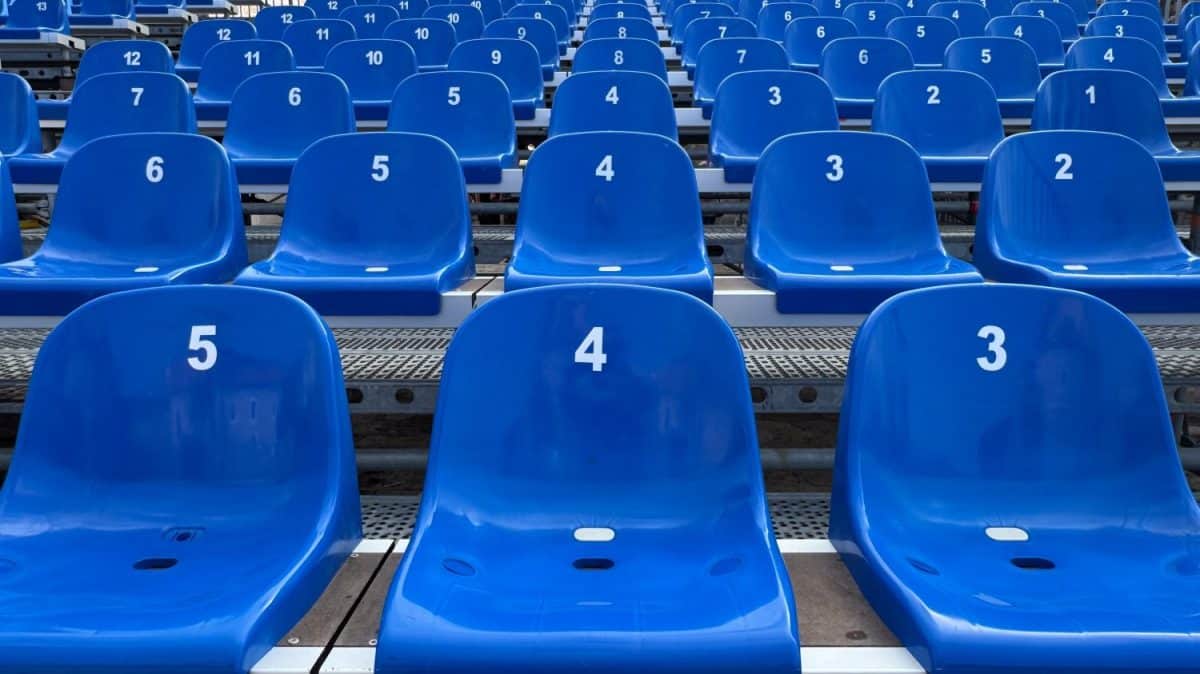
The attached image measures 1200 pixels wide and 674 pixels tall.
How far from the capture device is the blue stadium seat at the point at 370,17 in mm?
6203

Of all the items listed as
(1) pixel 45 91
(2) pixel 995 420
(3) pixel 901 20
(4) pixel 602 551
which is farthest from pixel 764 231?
(1) pixel 45 91

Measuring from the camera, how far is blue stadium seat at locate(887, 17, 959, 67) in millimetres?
5398

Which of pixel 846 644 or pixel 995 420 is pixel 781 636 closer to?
pixel 846 644

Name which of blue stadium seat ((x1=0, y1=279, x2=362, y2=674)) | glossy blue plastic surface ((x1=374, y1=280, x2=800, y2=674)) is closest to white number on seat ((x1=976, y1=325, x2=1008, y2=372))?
glossy blue plastic surface ((x1=374, y1=280, x2=800, y2=674))

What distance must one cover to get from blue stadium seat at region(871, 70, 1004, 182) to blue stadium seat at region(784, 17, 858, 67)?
1.81m

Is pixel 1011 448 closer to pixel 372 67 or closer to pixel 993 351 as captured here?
pixel 993 351

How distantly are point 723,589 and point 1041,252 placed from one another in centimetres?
176

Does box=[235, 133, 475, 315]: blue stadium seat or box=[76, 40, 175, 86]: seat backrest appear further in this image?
box=[76, 40, 175, 86]: seat backrest

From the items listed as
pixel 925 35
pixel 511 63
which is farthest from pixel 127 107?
pixel 925 35

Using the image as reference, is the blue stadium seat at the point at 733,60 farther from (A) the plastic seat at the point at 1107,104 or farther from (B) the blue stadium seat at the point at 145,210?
(B) the blue stadium seat at the point at 145,210

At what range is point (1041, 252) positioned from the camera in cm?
268

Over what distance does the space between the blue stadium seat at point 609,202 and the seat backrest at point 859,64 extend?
2341 mm

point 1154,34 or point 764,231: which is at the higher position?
point 1154,34

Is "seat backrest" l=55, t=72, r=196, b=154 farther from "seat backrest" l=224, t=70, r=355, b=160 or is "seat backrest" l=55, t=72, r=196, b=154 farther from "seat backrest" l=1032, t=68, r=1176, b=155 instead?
"seat backrest" l=1032, t=68, r=1176, b=155
